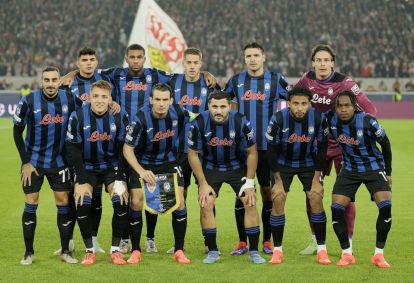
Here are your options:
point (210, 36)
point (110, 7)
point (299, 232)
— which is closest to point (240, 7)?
point (210, 36)

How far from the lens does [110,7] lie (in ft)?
129

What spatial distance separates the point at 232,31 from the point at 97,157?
102ft

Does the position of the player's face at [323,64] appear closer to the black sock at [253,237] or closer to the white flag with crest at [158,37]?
the black sock at [253,237]

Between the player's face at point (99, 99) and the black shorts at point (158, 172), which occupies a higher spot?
the player's face at point (99, 99)

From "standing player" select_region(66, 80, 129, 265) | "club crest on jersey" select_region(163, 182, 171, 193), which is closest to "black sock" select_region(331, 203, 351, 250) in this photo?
"club crest on jersey" select_region(163, 182, 171, 193)

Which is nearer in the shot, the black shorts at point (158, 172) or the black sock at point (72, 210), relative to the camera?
the black shorts at point (158, 172)

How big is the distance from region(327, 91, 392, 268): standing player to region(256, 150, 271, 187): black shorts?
2.90 feet

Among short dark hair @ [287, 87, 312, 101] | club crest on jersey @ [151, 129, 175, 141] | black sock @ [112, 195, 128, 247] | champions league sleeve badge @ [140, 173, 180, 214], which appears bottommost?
black sock @ [112, 195, 128, 247]

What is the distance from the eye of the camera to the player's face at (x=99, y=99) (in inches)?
285

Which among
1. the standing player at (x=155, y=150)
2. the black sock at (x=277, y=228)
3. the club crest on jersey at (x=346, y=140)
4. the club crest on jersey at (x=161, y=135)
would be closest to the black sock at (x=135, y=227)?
the standing player at (x=155, y=150)

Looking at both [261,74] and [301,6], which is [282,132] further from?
[301,6]

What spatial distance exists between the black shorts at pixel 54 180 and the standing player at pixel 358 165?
8.30 ft

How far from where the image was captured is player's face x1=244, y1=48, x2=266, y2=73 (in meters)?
7.85

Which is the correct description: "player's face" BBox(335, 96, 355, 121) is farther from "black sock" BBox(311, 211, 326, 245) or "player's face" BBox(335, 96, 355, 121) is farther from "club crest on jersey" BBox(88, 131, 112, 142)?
"club crest on jersey" BBox(88, 131, 112, 142)
